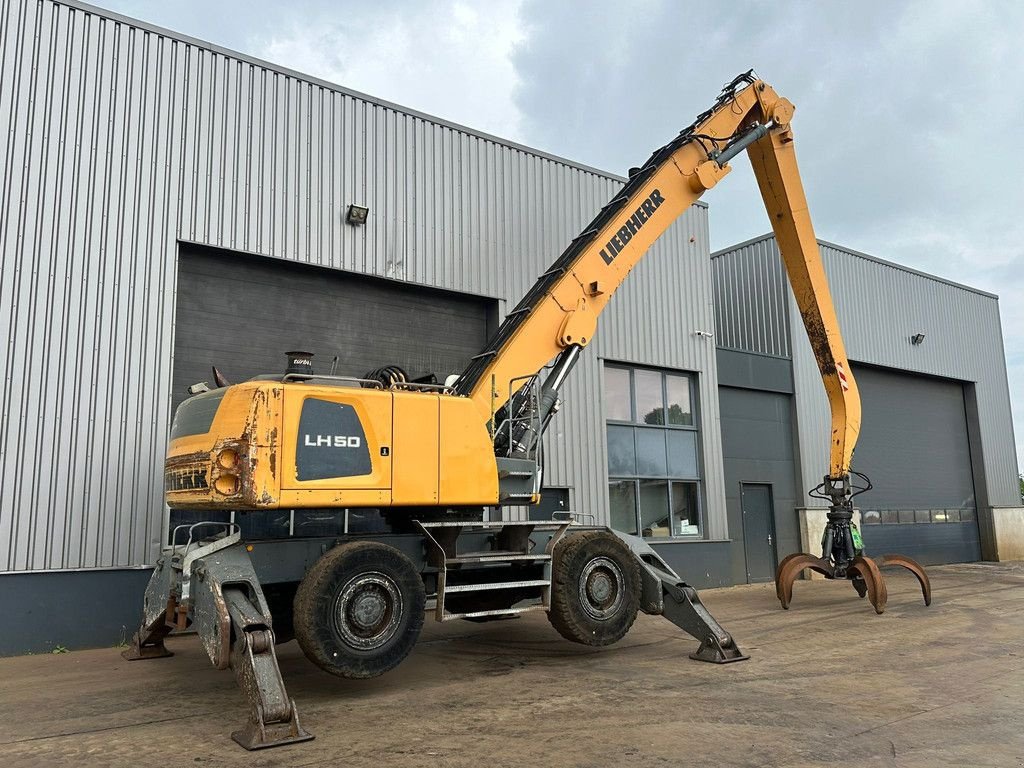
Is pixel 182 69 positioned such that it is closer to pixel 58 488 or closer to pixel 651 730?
pixel 58 488

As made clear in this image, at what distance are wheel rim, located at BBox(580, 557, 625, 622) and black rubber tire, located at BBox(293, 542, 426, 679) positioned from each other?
2097 mm

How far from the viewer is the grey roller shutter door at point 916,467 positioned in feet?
69.2

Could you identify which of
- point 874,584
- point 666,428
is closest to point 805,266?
point 666,428

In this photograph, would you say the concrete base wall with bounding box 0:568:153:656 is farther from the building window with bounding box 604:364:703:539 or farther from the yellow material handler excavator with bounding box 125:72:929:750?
the building window with bounding box 604:364:703:539

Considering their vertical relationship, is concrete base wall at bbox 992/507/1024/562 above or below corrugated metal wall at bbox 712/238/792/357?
below

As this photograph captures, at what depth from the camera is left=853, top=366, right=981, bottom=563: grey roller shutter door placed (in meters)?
21.1

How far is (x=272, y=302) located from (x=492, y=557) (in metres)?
6.14

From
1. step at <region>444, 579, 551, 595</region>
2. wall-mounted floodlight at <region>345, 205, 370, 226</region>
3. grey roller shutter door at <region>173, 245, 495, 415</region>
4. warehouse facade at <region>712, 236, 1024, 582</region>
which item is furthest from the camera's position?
warehouse facade at <region>712, 236, 1024, 582</region>

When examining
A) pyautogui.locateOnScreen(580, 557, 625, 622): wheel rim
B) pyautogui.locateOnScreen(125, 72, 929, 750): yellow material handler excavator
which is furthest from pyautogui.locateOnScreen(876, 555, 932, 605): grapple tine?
pyautogui.locateOnScreen(580, 557, 625, 622): wheel rim

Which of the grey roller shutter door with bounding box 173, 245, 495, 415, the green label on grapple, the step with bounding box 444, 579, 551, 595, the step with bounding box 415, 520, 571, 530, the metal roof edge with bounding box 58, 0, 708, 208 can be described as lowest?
the step with bounding box 444, 579, 551, 595

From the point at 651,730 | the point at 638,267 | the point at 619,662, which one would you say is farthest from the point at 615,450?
the point at 651,730

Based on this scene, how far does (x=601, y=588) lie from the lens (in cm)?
853

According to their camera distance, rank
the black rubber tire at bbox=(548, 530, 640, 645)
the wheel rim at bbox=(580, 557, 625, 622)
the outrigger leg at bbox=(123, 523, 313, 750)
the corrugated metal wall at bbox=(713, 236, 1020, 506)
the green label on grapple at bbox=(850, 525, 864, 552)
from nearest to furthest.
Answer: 1. the outrigger leg at bbox=(123, 523, 313, 750)
2. the black rubber tire at bbox=(548, 530, 640, 645)
3. the wheel rim at bbox=(580, 557, 625, 622)
4. the green label on grapple at bbox=(850, 525, 864, 552)
5. the corrugated metal wall at bbox=(713, 236, 1020, 506)

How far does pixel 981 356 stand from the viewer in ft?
82.2
